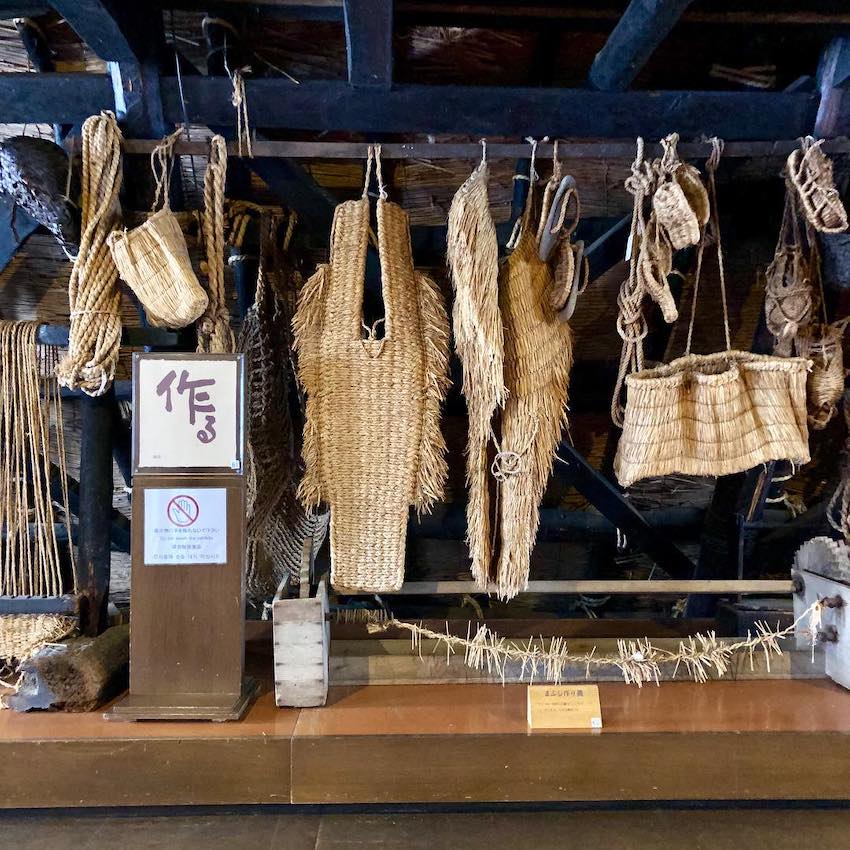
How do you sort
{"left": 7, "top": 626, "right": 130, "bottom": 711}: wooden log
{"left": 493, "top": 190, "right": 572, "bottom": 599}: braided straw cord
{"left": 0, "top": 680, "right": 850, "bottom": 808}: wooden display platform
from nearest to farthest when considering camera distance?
{"left": 0, "top": 680, "right": 850, "bottom": 808}: wooden display platform → {"left": 7, "top": 626, "right": 130, "bottom": 711}: wooden log → {"left": 493, "top": 190, "right": 572, "bottom": 599}: braided straw cord

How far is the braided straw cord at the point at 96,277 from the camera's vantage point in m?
1.41

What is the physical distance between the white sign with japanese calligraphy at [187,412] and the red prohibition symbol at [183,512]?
0.08 meters

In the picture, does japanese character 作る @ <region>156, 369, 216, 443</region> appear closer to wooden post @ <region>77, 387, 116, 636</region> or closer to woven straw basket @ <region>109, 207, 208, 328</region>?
woven straw basket @ <region>109, 207, 208, 328</region>

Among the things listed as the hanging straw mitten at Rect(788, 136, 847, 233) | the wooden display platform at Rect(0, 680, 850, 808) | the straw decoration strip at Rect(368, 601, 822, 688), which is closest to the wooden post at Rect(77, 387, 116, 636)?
the wooden display platform at Rect(0, 680, 850, 808)

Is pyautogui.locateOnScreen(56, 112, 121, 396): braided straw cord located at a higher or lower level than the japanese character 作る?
higher

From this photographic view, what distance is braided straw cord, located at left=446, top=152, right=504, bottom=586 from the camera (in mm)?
1447

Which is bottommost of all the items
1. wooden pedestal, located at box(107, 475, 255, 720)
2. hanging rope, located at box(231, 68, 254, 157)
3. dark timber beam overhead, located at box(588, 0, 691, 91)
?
wooden pedestal, located at box(107, 475, 255, 720)

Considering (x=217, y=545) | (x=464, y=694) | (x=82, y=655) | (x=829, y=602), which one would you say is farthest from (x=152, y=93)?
(x=829, y=602)

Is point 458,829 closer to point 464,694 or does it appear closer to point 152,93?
point 464,694

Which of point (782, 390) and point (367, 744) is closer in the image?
point (367, 744)

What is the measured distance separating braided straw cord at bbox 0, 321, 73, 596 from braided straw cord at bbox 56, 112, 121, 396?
0.68 ft

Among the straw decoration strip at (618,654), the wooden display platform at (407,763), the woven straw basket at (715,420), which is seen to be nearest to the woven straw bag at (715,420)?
the woven straw basket at (715,420)

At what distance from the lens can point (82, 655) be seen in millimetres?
1451

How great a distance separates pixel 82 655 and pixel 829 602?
1741mm
